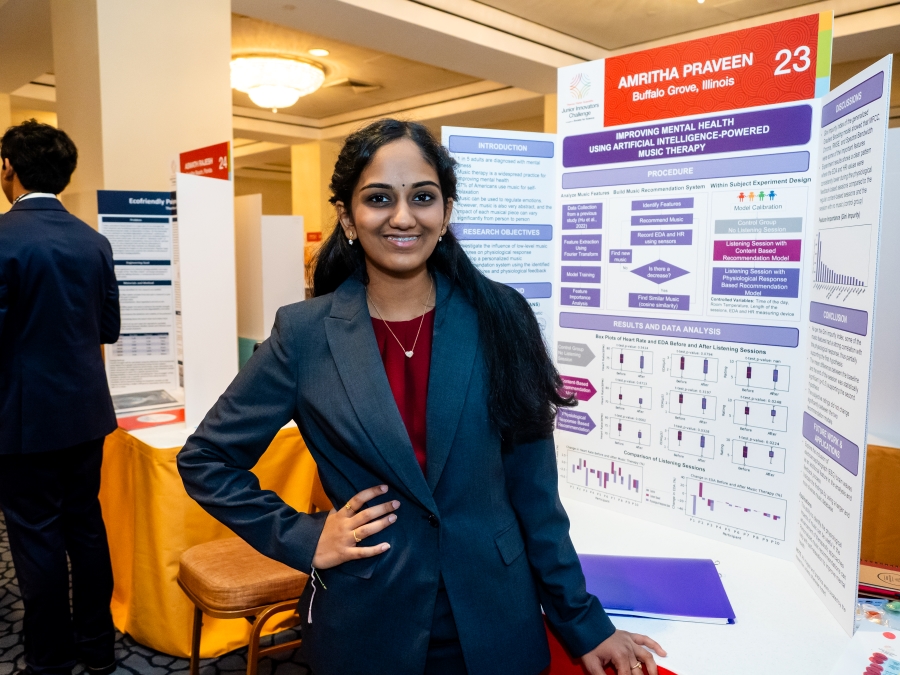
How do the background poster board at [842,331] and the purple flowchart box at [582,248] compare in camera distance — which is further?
the purple flowchart box at [582,248]

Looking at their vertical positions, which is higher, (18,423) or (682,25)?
(682,25)

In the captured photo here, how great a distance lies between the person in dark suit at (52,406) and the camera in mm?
2256

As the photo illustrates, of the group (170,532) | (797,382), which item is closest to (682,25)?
(797,382)

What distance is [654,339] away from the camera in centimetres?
179

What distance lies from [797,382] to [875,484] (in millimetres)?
996

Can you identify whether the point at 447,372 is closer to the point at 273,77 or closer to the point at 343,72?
the point at 273,77

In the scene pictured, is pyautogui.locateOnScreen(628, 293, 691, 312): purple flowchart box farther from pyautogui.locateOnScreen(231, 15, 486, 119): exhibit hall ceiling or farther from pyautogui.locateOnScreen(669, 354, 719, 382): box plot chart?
pyautogui.locateOnScreen(231, 15, 486, 119): exhibit hall ceiling

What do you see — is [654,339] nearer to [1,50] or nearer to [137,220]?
[137,220]

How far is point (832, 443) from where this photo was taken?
1.35 meters

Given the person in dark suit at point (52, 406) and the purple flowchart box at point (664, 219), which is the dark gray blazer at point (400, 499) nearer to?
the purple flowchart box at point (664, 219)

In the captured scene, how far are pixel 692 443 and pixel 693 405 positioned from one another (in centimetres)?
10

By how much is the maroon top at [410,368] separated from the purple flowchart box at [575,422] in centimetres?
85

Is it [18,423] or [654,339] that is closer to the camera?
[654,339]

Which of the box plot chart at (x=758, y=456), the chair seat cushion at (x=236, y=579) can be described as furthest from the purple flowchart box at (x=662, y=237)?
the chair seat cushion at (x=236, y=579)
